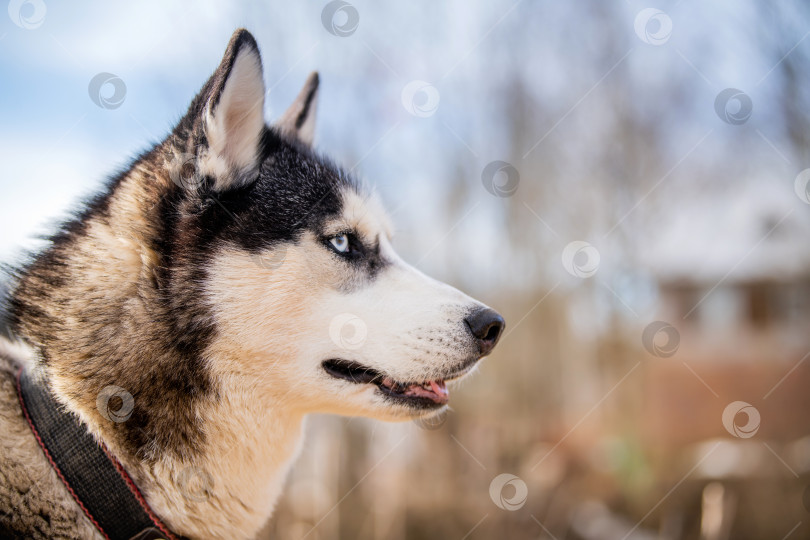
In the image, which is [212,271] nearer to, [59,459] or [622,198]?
[59,459]

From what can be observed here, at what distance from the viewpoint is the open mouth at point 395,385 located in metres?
2.12

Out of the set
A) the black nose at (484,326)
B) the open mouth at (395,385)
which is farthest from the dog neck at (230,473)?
the black nose at (484,326)

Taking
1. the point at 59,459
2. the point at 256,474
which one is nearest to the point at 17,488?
the point at 59,459

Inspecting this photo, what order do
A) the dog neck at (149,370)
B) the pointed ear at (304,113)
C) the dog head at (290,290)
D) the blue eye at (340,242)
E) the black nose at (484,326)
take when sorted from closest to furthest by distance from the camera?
1. the dog neck at (149,370)
2. the dog head at (290,290)
3. the black nose at (484,326)
4. the blue eye at (340,242)
5. the pointed ear at (304,113)

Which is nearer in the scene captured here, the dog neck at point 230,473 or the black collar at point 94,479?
the black collar at point 94,479

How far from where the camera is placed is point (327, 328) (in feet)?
6.81

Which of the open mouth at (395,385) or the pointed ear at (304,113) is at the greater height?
the pointed ear at (304,113)

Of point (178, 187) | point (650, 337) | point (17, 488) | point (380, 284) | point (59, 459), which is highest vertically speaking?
point (650, 337)

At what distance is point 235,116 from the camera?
208 cm

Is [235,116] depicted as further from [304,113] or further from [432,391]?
[432,391]

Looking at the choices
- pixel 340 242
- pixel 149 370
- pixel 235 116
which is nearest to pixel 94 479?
pixel 149 370

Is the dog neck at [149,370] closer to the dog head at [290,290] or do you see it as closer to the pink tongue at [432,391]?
the dog head at [290,290]

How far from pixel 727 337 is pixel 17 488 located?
66.1 feet

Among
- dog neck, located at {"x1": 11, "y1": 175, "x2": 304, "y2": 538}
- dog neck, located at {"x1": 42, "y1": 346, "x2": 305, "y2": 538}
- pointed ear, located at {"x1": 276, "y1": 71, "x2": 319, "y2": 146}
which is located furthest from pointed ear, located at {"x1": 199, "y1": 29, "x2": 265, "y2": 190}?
dog neck, located at {"x1": 42, "y1": 346, "x2": 305, "y2": 538}
